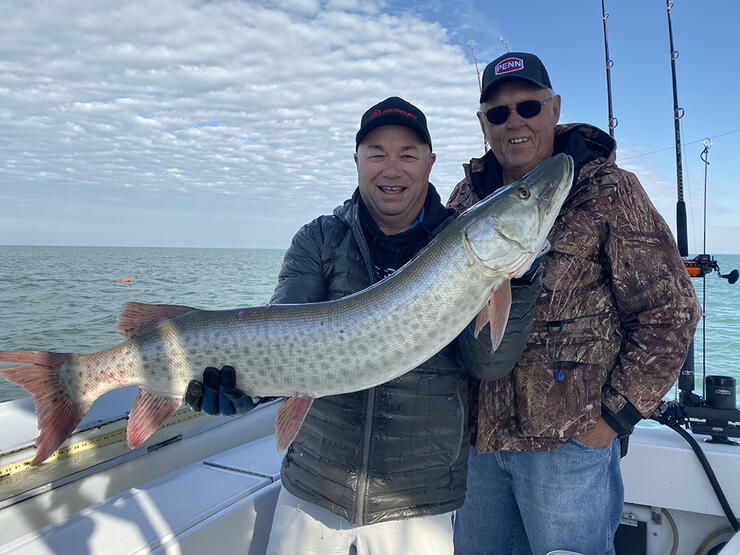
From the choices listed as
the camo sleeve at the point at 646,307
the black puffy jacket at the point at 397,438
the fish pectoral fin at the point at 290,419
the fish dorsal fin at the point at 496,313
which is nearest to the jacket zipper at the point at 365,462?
the black puffy jacket at the point at 397,438

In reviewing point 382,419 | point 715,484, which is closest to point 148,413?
point 382,419

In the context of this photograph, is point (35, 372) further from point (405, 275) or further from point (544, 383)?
point (544, 383)

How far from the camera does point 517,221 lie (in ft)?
6.83

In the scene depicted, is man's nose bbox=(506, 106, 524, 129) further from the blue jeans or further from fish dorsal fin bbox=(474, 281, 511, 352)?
the blue jeans

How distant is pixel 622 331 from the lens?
243 centimetres

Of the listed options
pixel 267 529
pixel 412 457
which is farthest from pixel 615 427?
pixel 267 529

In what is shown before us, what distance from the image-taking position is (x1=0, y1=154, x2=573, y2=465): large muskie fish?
6.73 feet

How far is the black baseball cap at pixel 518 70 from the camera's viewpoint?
2.65 meters

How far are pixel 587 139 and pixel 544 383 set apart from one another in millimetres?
1341

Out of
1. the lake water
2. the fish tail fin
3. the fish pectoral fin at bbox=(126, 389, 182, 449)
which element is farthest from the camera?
the lake water

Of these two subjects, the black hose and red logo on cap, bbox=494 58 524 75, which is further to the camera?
the black hose

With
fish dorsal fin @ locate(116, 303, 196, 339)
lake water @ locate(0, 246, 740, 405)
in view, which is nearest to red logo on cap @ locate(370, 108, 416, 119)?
fish dorsal fin @ locate(116, 303, 196, 339)

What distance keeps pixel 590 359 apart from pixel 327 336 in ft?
4.18

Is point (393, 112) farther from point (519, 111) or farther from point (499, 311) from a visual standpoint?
point (499, 311)
